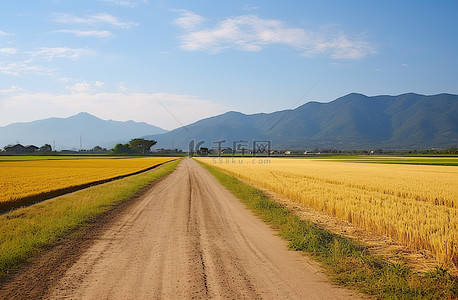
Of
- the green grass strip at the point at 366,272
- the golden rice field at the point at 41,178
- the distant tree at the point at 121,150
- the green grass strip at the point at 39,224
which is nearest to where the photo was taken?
the green grass strip at the point at 366,272

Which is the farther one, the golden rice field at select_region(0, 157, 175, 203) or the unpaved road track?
the golden rice field at select_region(0, 157, 175, 203)

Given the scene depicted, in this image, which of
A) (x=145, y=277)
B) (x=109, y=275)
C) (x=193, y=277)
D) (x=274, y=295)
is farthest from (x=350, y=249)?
(x=109, y=275)

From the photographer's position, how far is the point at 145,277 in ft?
23.5

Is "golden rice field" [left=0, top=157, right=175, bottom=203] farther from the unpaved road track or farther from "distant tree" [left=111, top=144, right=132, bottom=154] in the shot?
"distant tree" [left=111, top=144, right=132, bottom=154]

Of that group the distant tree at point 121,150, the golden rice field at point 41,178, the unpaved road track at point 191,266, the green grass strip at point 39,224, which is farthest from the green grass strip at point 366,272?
the distant tree at point 121,150

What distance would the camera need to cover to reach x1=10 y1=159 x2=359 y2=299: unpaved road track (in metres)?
6.41

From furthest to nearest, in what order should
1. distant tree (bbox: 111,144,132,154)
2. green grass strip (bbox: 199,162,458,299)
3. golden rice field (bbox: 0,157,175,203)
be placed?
1. distant tree (bbox: 111,144,132,154)
2. golden rice field (bbox: 0,157,175,203)
3. green grass strip (bbox: 199,162,458,299)

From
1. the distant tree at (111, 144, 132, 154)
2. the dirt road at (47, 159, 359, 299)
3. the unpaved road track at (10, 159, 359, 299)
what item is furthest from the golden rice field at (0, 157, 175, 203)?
the distant tree at (111, 144, 132, 154)

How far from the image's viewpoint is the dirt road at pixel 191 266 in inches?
252

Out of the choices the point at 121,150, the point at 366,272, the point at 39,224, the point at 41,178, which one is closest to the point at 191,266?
the point at 366,272

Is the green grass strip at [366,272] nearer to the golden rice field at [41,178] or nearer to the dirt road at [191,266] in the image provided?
the dirt road at [191,266]

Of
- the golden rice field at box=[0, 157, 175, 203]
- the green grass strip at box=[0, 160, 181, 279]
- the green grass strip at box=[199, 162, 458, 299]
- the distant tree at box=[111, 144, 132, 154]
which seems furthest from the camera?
the distant tree at box=[111, 144, 132, 154]

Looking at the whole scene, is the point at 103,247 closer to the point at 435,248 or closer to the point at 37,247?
the point at 37,247

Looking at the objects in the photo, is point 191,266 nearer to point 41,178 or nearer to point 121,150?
point 41,178
